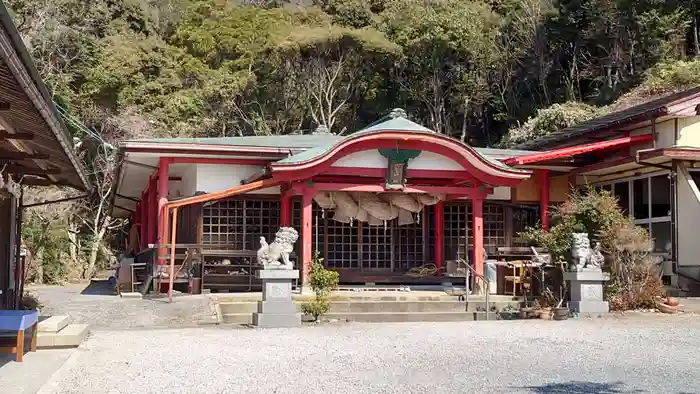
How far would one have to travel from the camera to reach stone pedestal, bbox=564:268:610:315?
40.1 ft

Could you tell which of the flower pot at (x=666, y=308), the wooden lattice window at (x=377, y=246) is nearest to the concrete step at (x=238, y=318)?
the wooden lattice window at (x=377, y=246)

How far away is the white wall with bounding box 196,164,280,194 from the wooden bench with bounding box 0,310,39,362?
27.8 feet

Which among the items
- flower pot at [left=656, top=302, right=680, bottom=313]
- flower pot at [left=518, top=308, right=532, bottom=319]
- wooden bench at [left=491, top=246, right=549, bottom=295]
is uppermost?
wooden bench at [left=491, top=246, right=549, bottom=295]

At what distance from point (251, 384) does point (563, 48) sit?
89.1 feet

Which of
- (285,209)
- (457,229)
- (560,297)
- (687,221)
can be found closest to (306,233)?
(285,209)

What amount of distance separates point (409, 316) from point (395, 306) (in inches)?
13.5

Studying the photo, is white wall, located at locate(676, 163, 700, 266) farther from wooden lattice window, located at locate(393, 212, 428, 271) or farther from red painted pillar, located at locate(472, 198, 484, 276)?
wooden lattice window, located at locate(393, 212, 428, 271)

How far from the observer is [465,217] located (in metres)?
17.6

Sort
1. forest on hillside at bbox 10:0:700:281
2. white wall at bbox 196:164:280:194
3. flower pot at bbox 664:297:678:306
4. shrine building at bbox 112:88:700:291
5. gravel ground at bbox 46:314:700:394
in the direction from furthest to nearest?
forest on hillside at bbox 10:0:700:281 → white wall at bbox 196:164:280:194 → shrine building at bbox 112:88:700:291 → flower pot at bbox 664:297:678:306 → gravel ground at bbox 46:314:700:394

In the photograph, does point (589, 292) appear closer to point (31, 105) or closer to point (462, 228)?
point (462, 228)

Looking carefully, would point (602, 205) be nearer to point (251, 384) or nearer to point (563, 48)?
point (251, 384)

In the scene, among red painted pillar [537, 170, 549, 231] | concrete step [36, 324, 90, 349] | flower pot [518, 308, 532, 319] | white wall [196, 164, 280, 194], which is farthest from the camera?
red painted pillar [537, 170, 549, 231]

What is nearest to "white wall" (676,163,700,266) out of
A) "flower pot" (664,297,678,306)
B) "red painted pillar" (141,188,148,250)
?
"flower pot" (664,297,678,306)

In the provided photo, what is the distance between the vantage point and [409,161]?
15289mm
